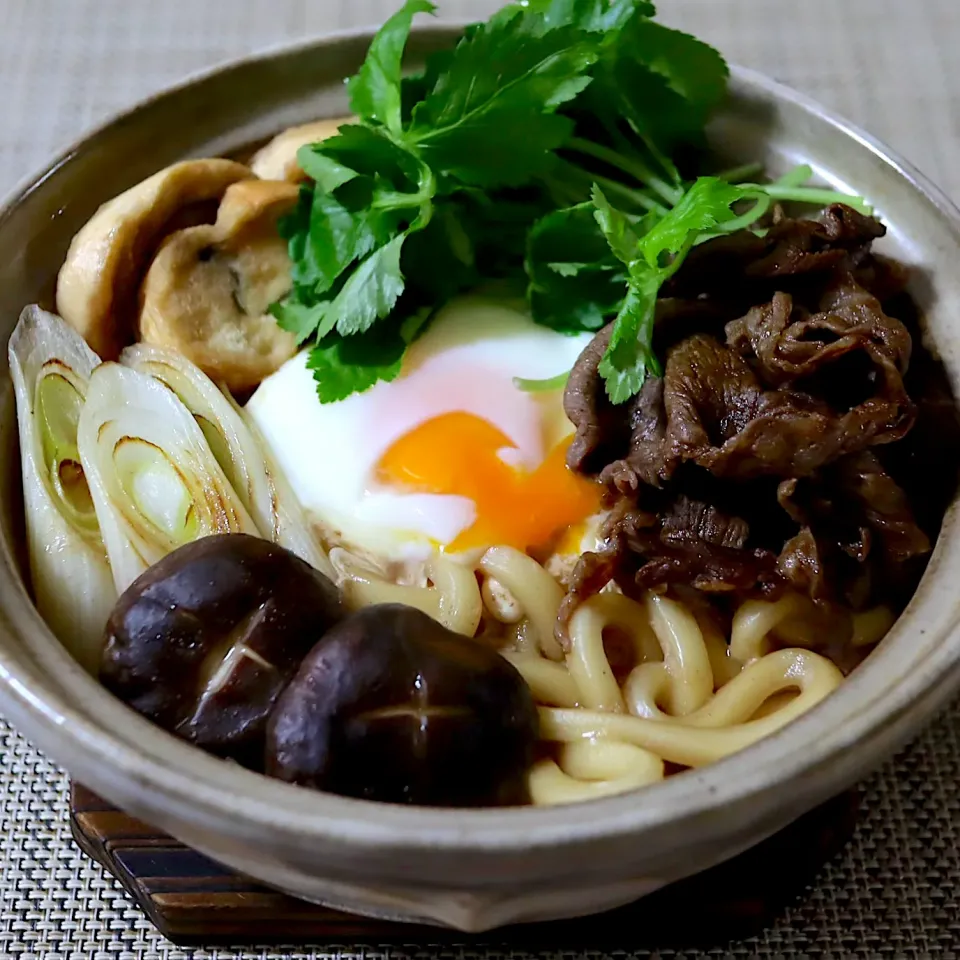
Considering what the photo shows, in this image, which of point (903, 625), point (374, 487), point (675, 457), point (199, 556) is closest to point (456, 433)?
point (374, 487)

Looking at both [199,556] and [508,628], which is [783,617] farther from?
[199,556]

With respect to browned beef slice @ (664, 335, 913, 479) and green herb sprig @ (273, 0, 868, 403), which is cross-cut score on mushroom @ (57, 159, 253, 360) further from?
browned beef slice @ (664, 335, 913, 479)

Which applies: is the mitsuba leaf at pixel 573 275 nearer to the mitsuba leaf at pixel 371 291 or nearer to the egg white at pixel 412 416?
the egg white at pixel 412 416

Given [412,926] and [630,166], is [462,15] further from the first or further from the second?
[412,926]

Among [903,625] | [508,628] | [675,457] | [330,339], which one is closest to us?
[903,625]

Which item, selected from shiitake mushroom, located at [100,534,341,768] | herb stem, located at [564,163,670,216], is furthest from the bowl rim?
herb stem, located at [564,163,670,216]

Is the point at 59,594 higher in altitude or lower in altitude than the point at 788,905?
higher
